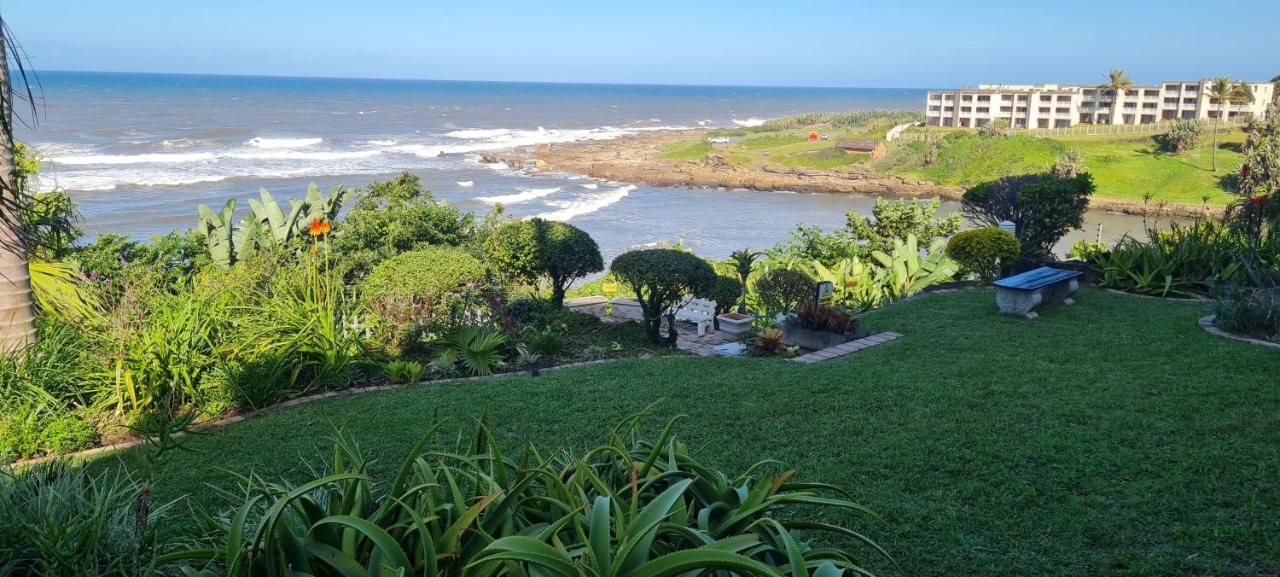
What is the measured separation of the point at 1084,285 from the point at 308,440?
10613 mm

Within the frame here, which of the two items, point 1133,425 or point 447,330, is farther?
point 447,330

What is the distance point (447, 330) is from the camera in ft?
28.7

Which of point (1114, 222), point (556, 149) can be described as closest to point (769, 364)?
point (1114, 222)

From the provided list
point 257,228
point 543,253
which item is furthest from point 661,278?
point 257,228

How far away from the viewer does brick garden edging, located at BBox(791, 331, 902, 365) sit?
8500 millimetres

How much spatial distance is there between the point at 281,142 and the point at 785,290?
175 ft

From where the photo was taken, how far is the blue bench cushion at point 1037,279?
9797 mm

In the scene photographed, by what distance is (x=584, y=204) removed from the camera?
121 ft

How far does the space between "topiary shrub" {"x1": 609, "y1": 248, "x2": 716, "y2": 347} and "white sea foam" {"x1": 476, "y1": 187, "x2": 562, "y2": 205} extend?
25187mm

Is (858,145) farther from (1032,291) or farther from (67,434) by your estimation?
(67,434)

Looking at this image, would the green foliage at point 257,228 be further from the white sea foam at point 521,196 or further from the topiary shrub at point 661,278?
the white sea foam at point 521,196

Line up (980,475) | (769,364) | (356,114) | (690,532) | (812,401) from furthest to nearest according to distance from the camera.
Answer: (356,114), (769,364), (812,401), (980,475), (690,532)

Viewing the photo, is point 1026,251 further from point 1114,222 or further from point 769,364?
point 1114,222

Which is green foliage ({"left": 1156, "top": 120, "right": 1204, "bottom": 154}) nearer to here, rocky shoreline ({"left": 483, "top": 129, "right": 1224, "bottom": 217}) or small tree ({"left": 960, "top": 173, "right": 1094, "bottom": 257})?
rocky shoreline ({"left": 483, "top": 129, "right": 1224, "bottom": 217})
